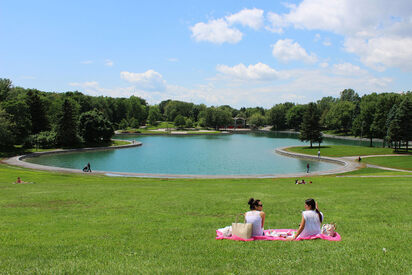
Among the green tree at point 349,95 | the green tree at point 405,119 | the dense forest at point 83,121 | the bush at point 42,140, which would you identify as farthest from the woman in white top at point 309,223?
the green tree at point 349,95

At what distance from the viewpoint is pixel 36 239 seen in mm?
8703

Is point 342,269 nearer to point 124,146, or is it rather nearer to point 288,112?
point 124,146

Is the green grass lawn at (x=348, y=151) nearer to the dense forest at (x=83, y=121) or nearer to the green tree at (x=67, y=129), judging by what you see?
the dense forest at (x=83, y=121)

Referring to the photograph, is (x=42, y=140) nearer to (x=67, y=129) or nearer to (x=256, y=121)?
(x=67, y=129)

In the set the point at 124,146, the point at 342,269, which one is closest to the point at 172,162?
the point at 124,146

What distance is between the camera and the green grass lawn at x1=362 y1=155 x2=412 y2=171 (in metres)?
42.3

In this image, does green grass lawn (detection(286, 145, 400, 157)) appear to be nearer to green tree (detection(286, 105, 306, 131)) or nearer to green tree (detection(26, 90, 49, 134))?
green tree (detection(26, 90, 49, 134))

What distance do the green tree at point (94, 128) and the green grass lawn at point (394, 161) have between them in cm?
6267

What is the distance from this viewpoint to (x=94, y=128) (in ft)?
255

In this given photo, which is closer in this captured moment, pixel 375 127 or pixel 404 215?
pixel 404 215

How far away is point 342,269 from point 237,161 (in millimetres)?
49004

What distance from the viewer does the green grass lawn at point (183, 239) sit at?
21.3 feet

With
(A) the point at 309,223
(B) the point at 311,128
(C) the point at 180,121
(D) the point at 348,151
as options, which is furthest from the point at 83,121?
(C) the point at 180,121

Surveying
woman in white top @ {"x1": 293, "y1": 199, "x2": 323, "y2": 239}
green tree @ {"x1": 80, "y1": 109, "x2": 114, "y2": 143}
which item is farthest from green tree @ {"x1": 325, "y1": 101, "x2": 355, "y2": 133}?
woman in white top @ {"x1": 293, "y1": 199, "x2": 323, "y2": 239}
